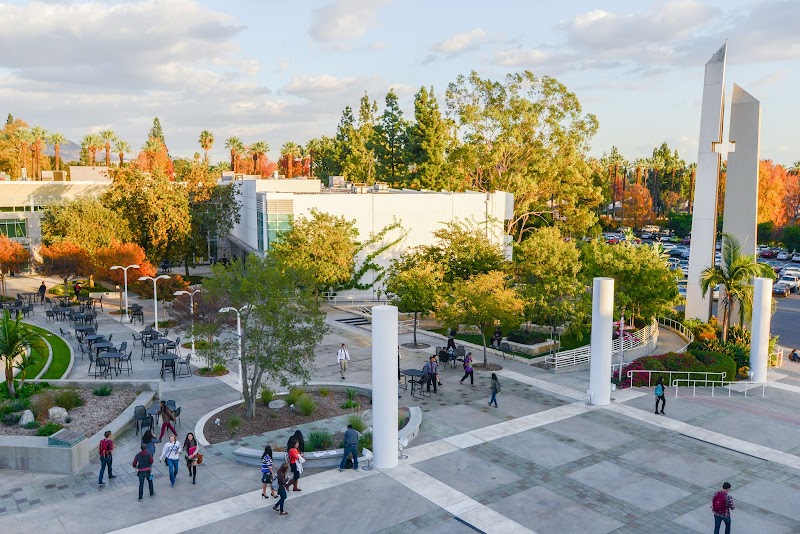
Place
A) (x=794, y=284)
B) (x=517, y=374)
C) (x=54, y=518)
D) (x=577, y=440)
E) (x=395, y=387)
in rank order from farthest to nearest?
(x=794, y=284) < (x=517, y=374) < (x=577, y=440) < (x=395, y=387) < (x=54, y=518)

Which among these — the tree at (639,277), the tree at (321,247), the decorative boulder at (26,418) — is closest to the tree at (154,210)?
the tree at (321,247)

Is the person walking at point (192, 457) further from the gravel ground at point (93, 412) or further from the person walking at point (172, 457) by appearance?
the gravel ground at point (93, 412)

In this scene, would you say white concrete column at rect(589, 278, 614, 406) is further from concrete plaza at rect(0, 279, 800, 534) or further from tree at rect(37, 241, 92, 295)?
tree at rect(37, 241, 92, 295)


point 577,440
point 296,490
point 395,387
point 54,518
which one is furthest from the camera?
point 577,440

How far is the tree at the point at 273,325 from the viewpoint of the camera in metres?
21.0

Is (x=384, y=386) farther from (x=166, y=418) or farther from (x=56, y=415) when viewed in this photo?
(x=56, y=415)

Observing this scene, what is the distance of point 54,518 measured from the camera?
15.2m

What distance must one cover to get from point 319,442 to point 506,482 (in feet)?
17.0

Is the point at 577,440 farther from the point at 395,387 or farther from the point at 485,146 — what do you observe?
the point at 485,146

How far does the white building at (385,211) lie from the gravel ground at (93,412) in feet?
80.9

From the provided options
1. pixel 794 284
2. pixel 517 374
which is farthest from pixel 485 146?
pixel 517 374

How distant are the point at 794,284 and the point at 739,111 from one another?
2803 centimetres

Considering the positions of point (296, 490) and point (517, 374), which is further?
point (517, 374)

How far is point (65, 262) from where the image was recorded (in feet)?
141
